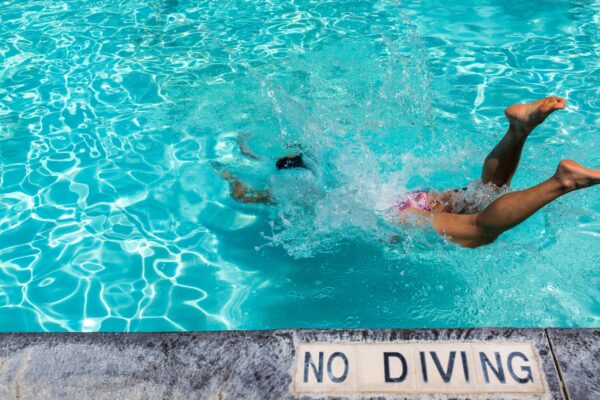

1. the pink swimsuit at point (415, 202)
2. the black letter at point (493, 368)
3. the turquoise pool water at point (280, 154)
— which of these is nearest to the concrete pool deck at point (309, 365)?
the black letter at point (493, 368)

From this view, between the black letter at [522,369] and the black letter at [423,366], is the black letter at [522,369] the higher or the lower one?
the lower one

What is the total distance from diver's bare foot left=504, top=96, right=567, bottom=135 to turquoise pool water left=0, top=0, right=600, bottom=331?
3.01ft

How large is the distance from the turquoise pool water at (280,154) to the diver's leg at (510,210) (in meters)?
0.23

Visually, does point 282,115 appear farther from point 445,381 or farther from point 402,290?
point 445,381

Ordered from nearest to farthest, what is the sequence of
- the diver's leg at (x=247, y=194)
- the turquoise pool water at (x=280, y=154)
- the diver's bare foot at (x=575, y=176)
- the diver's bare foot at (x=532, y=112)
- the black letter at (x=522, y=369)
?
the black letter at (x=522, y=369), the diver's bare foot at (x=575, y=176), the diver's bare foot at (x=532, y=112), the turquoise pool water at (x=280, y=154), the diver's leg at (x=247, y=194)

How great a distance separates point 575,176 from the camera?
2.74 meters

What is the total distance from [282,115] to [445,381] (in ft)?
12.3

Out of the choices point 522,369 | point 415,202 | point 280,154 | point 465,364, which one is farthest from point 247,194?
point 522,369

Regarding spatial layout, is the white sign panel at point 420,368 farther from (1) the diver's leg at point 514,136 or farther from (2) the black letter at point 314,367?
(1) the diver's leg at point 514,136

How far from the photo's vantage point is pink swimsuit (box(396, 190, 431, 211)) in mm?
3811

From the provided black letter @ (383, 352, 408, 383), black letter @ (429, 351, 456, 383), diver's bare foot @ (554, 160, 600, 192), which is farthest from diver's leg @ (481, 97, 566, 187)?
black letter @ (383, 352, 408, 383)

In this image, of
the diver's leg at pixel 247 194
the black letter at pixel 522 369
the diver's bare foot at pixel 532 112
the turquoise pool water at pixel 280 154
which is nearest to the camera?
the black letter at pixel 522 369

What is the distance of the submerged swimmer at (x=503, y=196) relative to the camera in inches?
110

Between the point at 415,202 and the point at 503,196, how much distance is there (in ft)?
2.75
